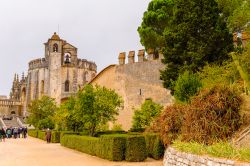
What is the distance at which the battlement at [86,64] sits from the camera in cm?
7444

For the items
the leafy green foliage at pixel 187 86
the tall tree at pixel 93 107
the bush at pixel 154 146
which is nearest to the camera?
the bush at pixel 154 146

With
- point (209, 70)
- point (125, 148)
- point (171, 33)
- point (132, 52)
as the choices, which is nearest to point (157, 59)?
point (132, 52)

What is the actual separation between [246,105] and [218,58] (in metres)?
6.99

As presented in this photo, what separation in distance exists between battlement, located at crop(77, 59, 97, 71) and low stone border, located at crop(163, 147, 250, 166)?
63.3 metres

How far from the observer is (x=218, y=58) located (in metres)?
20.4

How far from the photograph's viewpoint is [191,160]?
9.36m

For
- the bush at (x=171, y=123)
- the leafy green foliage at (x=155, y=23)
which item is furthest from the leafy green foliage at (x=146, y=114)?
the bush at (x=171, y=123)

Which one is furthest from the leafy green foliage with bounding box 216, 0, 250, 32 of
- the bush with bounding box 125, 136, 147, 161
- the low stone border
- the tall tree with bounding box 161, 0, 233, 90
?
the low stone border

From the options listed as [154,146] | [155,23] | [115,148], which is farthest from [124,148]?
[155,23]

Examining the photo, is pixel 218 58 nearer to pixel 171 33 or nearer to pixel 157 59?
pixel 171 33

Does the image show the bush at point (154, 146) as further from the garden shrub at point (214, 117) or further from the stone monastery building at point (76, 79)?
the stone monastery building at point (76, 79)

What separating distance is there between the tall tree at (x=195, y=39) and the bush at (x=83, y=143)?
19.2ft

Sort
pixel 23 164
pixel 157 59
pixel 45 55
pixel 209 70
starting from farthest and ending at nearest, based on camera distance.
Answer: pixel 45 55 → pixel 157 59 → pixel 209 70 → pixel 23 164

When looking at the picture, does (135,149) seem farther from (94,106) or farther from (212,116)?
(94,106)
